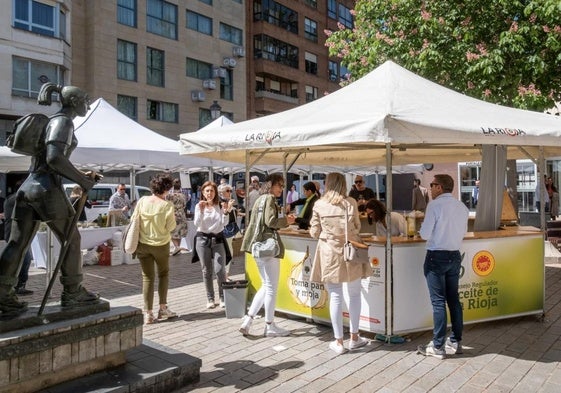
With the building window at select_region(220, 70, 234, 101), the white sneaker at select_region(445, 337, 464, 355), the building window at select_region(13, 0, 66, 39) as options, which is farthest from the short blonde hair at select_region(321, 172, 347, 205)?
the building window at select_region(220, 70, 234, 101)

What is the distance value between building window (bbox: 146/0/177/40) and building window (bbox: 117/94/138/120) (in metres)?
4.57

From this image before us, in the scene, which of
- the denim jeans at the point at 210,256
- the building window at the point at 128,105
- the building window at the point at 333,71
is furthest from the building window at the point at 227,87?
the denim jeans at the point at 210,256

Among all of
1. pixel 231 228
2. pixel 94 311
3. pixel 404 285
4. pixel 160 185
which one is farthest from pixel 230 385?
pixel 231 228

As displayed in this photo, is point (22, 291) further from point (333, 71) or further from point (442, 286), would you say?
point (333, 71)

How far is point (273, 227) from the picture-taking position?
18.4ft

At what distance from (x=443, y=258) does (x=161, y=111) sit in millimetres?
28312

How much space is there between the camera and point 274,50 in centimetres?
3972

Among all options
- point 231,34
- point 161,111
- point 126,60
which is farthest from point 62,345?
point 231,34

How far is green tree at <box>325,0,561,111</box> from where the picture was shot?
398 inches

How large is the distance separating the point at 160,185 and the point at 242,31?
107 ft

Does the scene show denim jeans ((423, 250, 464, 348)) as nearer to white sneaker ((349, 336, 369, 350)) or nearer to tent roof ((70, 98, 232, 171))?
white sneaker ((349, 336, 369, 350))

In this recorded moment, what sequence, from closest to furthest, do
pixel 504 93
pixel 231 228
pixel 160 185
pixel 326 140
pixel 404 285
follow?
pixel 326 140 < pixel 404 285 < pixel 160 185 < pixel 231 228 < pixel 504 93

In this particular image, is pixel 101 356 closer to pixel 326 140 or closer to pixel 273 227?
pixel 273 227

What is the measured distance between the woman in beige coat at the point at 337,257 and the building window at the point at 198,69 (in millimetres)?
29634
